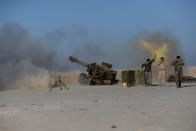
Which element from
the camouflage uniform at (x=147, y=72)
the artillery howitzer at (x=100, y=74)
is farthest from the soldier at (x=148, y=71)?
the artillery howitzer at (x=100, y=74)

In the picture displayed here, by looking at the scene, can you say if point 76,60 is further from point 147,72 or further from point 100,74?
point 147,72

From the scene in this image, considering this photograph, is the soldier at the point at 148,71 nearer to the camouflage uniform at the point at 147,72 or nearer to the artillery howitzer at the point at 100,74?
the camouflage uniform at the point at 147,72

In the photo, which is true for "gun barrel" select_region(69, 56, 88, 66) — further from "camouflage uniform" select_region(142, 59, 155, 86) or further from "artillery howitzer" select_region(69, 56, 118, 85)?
"camouflage uniform" select_region(142, 59, 155, 86)

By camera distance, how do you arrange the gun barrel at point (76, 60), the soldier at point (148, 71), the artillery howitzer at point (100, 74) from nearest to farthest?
the soldier at point (148, 71) → the artillery howitzer at point (100, 74) → the gun barrel at point (76, 60)

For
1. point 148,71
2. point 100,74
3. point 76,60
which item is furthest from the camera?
point 76,60

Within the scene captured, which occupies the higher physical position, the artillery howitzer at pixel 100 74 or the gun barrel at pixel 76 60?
the gun barrel at pixel 76 60

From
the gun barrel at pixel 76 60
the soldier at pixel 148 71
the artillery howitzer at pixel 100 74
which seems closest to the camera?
the soldier at pixel 148 71

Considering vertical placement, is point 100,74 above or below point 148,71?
above

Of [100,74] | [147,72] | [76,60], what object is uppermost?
[76,60]

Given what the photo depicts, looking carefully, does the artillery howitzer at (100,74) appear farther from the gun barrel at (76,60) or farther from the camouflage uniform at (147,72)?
the camouflage uniform at (147,72)

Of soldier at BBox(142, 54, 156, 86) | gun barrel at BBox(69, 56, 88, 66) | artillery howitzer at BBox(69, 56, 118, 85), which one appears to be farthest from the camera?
gun barrel at BBox(69, 56, 88, 66)

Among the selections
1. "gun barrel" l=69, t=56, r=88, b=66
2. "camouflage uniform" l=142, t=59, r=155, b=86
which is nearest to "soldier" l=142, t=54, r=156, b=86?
"camouflage uniform" l=142, t=59, r=155, b=86

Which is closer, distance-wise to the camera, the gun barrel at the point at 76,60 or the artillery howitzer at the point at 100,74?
the artillery howitzer at the point at 100,74

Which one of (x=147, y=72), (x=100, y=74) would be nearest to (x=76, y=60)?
(x=100, y=74)
